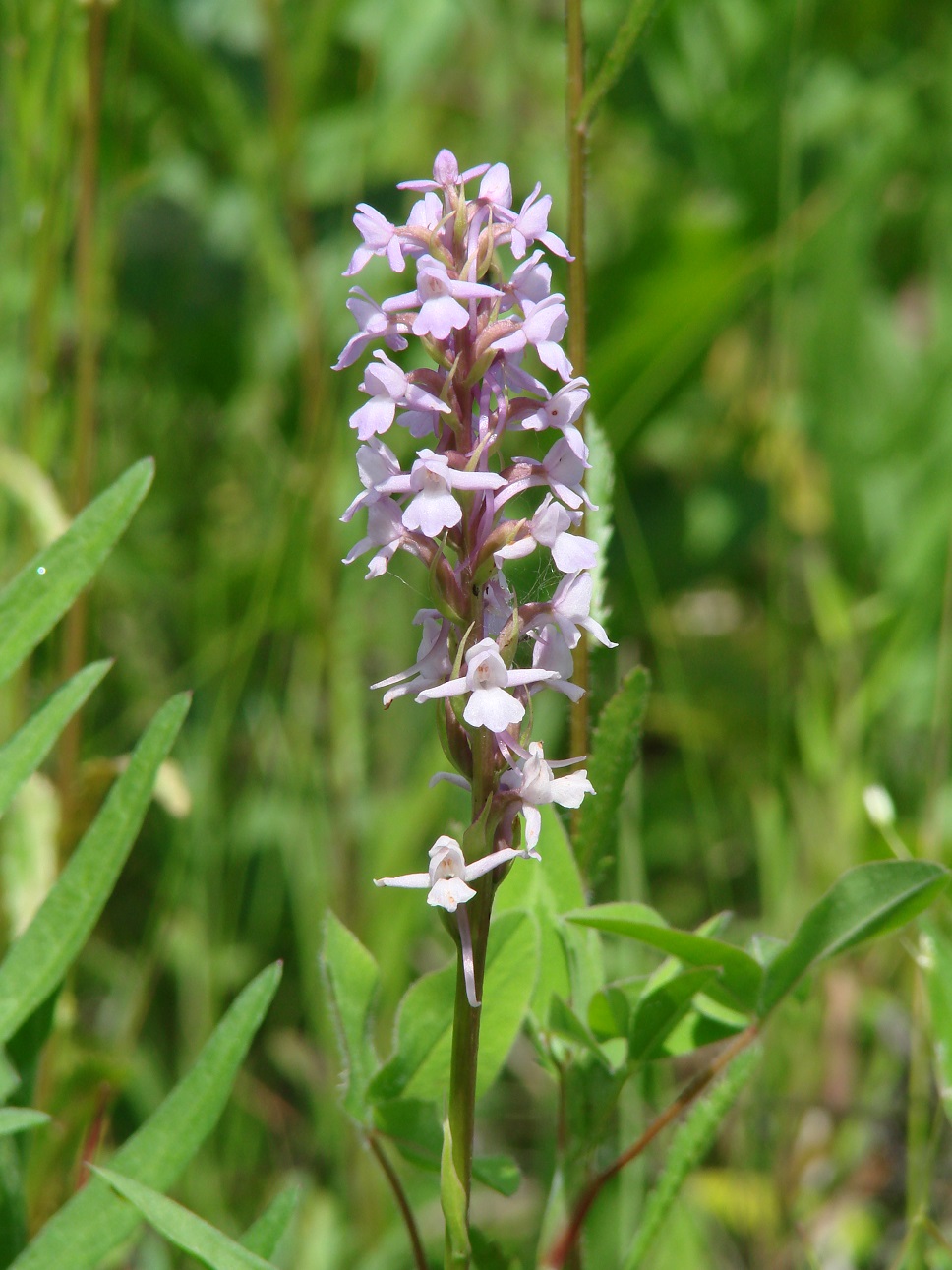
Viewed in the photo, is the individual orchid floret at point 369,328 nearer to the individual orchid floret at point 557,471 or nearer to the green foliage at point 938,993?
the individual orchid floret at point 557,471

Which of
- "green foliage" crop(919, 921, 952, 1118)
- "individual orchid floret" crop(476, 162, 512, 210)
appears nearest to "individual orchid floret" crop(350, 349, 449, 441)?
"individual orchid floret" crop(476, 162, 512, 210)

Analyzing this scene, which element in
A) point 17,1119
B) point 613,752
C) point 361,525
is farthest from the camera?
point 361,525

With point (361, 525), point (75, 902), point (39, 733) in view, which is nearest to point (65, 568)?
point (39, 733)

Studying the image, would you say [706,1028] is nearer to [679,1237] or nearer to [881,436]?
[679,1237]

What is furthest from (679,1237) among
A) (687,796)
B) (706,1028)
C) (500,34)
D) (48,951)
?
(500,34)

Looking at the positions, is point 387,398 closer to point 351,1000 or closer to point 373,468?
point 373,468

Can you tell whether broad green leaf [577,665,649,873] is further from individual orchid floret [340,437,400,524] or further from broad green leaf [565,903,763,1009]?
individual orchid floret [340,437,400,524]
